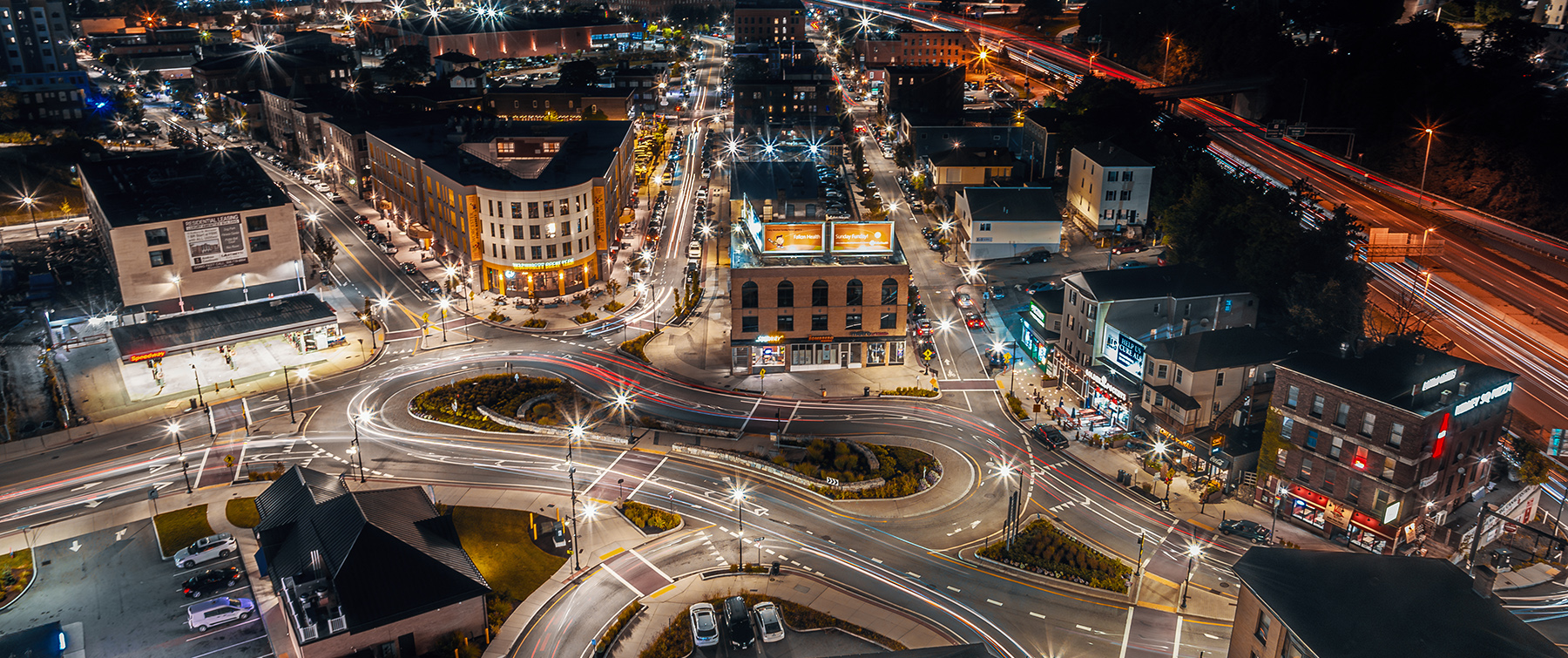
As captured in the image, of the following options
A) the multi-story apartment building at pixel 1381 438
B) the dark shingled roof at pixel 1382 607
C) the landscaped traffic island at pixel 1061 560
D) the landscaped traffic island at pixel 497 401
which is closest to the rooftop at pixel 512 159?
the landscaped traffic island at pixel 497 401

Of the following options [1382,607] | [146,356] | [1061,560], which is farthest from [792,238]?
[146,356]

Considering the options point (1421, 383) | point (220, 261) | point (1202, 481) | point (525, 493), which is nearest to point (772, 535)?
point (525, 493)

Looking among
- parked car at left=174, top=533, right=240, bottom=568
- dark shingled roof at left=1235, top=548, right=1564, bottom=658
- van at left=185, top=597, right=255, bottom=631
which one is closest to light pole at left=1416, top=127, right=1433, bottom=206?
dark shingled roof at left=1235, top=548, right=1564, bottom=658

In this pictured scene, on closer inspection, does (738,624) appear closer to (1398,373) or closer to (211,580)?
(211,580)

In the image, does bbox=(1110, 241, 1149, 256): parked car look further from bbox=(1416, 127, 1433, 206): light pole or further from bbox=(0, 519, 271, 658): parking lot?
bbox=(0, 519, 271, 658): parking lot

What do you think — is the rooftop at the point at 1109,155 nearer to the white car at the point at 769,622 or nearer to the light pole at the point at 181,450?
the white car at the point at 769,622

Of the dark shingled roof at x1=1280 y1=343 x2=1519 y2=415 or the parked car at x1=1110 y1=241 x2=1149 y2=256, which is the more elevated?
the dark shingled roof at x1=1280 y1=343 x2=1519 y2=415
